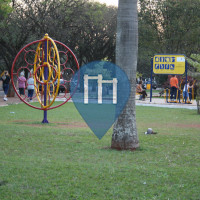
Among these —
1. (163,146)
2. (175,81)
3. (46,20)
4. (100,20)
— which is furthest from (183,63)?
(163,146)

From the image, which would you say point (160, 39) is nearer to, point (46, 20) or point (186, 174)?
point (46, 20)

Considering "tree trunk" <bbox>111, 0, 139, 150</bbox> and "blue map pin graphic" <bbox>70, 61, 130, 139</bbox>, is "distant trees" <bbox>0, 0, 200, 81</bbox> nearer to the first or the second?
"blue map pin graphic" <bbox>70, 61, 130, 139</bbox>

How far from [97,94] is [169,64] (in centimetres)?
864

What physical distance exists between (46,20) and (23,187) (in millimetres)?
26749

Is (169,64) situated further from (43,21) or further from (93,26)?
(93,26)

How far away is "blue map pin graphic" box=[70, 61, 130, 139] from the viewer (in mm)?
16562

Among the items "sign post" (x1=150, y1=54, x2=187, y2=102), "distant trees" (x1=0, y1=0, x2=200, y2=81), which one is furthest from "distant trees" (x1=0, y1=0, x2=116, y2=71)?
"sign post" (x1=150, y1=54, x2=187, y2=102)

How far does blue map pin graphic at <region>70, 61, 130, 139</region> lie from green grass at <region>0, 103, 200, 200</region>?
175 centimetres

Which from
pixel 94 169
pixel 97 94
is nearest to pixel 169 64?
pixel 97 94

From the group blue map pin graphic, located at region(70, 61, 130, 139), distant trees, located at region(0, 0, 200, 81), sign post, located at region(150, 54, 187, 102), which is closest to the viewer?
blue map pin graphic, located at region(70, 61, 130, 139)

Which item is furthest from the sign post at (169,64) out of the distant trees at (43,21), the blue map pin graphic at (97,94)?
the distant trees at (43,21)

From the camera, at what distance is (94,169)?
6754 millimetres

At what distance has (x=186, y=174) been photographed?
257 inches

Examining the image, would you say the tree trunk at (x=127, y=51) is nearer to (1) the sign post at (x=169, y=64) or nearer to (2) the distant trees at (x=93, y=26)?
(1) the sign post at (x=169, y=64)
